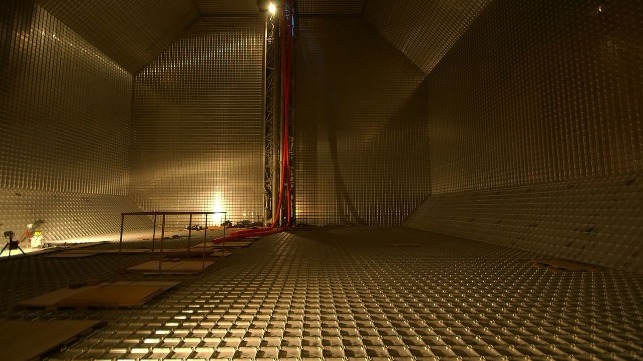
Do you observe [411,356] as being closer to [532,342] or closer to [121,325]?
[532,342]

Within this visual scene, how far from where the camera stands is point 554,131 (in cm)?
361

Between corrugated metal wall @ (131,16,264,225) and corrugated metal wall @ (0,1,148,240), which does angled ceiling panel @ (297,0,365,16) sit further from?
corrugated metal wall @ (0,1,148,240)

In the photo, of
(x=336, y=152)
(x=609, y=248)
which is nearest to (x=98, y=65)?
(x=336, y=152)

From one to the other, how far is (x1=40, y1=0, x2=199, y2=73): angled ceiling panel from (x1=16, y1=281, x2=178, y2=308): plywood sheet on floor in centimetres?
579

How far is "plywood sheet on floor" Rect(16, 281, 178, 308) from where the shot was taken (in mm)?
1517

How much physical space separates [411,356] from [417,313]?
1.41 ft

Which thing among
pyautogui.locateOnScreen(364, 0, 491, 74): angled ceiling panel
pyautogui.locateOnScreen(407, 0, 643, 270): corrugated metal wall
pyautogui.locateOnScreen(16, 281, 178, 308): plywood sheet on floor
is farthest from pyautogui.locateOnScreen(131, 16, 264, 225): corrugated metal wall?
pyautogui.locateOnScreen(16, 281, 178, 308): plywood sheet on floor

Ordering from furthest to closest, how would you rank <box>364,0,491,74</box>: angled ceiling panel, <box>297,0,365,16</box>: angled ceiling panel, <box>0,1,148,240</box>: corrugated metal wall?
<box>297,0,365,16</box>: angled ceiling panel < <box>364,0,491,74</box>: angled ceiling panel < <box>0,1,148,240</box>: corrugated metal wall

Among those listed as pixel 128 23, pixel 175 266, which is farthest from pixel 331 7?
pixel 175 266

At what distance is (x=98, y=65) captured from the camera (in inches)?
245

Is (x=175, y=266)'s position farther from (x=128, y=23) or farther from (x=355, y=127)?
(x=128, y=23)

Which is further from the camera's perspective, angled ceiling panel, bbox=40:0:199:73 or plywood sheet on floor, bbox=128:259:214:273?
angled ceiling panel, bbox=40:0:199:73

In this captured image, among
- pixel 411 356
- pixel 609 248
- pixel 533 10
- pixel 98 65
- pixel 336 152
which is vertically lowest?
pixel 411 356

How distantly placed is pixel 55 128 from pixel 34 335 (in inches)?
219
